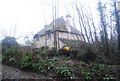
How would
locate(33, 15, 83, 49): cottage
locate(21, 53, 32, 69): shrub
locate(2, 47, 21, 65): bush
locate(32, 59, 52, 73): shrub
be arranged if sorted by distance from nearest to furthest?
locate(32, 59, 52, 73): shrub
locate(21, 53, 32, 69): shrub
locate(2, 47, 21, 65): bush
locate(33, 15, 83, 49): cottage

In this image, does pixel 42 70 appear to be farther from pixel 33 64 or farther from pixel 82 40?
pixel 82 40

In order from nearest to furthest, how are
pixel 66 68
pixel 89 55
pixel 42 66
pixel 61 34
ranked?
pixel 66 68 → pixel 42 66 → pixel 89 55 → pixel 61 34

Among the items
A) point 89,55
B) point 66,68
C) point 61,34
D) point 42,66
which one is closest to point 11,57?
point 42,66

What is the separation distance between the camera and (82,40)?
555 cm

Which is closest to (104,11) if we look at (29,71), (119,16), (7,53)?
(119,16)

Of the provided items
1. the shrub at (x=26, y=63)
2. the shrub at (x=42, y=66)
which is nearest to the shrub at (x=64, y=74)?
the shrub at (x=42, y=66)

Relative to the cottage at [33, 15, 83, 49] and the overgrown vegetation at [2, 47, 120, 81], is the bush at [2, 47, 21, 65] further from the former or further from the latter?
the cottage at [33, 15, 83, 49]

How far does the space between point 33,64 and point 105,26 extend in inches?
173

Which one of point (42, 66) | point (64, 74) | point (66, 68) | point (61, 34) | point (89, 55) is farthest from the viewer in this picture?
point (61, 34)

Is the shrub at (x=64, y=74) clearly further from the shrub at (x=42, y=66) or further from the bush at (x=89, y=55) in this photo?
the bush at (x=89, y=55)

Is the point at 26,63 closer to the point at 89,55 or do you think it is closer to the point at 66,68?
the point at 66,68

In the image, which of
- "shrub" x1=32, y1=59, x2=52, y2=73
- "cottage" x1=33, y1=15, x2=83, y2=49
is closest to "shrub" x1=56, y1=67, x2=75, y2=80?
"shrub" x1=32, y1=59, x2=52, y2=73

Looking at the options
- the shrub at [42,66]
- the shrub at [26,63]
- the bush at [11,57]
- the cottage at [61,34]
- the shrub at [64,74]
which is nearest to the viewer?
the shrub at [64,74]

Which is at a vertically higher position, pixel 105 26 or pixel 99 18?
pixel 99 18
